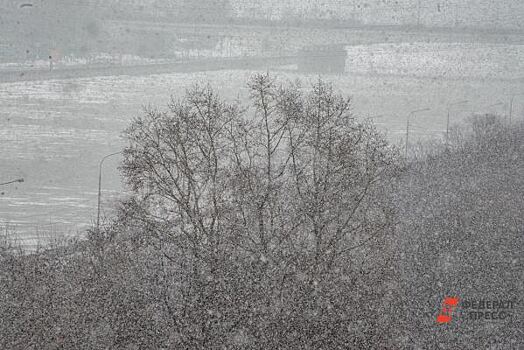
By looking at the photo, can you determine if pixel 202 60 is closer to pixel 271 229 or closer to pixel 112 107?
pixel 112 107

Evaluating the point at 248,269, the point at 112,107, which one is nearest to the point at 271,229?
the point at 248,269

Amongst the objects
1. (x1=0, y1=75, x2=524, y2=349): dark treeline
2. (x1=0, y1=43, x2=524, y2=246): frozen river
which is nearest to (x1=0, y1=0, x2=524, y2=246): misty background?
(x1=0, y1=43, x2=524, y2=246): frozen river

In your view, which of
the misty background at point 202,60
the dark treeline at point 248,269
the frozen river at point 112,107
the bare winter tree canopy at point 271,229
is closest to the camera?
the dark treeline at point 248,269

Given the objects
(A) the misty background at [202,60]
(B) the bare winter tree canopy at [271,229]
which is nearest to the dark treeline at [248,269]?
(B) the bare winter tree canopy at [271,229]

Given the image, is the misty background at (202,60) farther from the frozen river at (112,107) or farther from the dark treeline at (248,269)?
the dark treeline at (248,269)

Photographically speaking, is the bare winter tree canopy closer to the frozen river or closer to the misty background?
the frozen river

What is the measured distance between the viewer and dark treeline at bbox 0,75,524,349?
31.3 feet

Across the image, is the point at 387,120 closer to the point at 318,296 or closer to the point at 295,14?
the point at 295,14

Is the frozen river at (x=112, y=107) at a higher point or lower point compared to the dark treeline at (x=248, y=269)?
lower

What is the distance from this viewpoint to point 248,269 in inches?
415

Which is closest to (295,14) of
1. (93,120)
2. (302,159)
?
(93,120)

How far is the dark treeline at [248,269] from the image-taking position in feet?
31.3

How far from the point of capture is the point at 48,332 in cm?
925

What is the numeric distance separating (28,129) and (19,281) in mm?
31253
